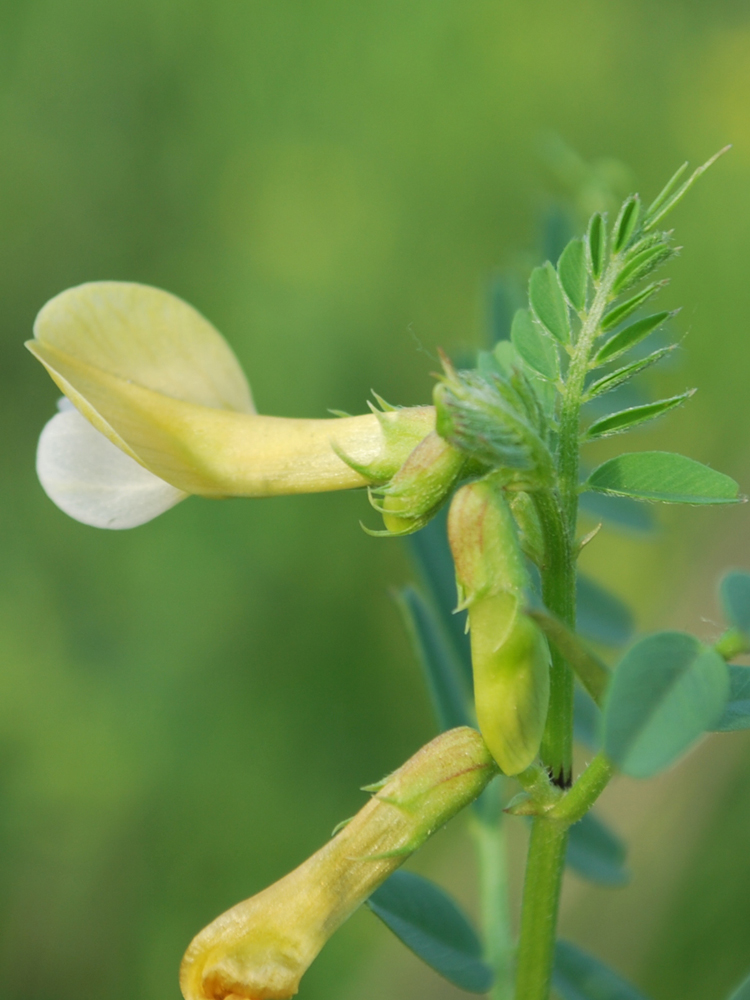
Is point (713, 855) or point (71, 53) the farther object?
point (71, 53)

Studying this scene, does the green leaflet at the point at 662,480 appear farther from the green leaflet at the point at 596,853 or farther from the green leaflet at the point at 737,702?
the green leaflet at the point at 596,853

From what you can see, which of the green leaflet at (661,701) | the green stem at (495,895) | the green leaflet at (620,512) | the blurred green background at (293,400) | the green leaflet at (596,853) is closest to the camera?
the green leaflet at (661,701)

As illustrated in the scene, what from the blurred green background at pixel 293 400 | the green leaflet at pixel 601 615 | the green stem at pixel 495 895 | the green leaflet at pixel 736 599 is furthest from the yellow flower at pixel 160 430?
the blurred green background at pixel 293 400

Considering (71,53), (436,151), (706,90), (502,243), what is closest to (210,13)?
(71,53)

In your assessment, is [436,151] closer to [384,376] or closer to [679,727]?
[384,376]

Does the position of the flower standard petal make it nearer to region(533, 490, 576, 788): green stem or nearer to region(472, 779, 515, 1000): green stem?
region(533, 490, 576, 788): green stem

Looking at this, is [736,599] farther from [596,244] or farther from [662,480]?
[596,244]
